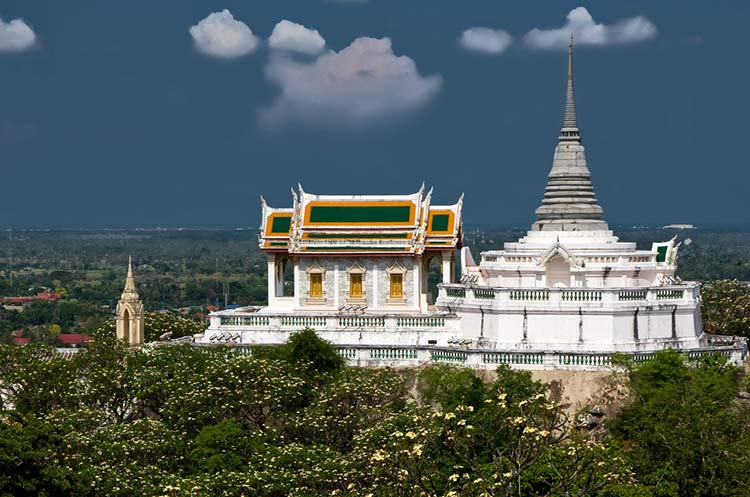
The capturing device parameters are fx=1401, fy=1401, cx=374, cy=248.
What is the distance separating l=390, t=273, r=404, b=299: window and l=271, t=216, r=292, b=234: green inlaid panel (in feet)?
15.2

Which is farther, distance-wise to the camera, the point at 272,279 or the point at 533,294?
the point at 272,279

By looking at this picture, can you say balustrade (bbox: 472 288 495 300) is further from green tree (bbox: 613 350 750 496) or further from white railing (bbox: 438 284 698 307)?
green tree (bbox: 613 350 750 496)

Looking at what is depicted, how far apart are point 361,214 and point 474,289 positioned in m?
6.96

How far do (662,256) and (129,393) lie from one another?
19.6 m

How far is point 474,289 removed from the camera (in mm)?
46406

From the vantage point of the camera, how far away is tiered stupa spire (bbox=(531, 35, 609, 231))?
5062cm

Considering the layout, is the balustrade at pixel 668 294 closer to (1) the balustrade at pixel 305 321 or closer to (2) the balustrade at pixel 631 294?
(2) the balustrade at pixel 631 294

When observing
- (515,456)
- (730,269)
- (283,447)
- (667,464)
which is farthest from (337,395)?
(730,269)

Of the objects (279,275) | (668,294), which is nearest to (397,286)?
(279,275)

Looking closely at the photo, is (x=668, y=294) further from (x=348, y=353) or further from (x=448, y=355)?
(x=348, y=353)

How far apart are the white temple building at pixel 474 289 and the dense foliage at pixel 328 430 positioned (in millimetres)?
2355

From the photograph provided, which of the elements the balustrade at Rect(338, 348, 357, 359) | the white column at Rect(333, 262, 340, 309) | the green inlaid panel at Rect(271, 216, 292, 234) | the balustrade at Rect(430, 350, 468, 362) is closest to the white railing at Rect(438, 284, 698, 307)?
the balustrade at Rect(430, 350, 468, 362)

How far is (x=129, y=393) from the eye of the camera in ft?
136

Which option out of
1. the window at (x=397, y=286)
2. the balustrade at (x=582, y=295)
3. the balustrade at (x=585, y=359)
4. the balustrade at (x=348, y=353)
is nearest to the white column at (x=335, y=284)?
A: the window at (x=397, y=286)
